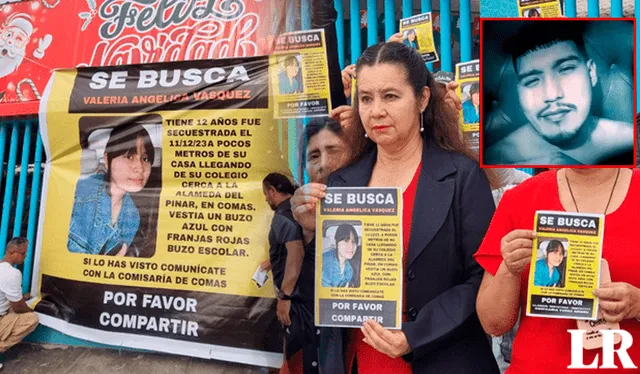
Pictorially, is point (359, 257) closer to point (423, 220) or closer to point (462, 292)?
point (423, 220)

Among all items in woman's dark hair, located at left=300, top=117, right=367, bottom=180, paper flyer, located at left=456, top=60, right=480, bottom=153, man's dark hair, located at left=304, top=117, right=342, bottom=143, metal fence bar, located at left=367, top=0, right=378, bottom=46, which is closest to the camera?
woman's dark hair, located at left=300, top=117, right=367, bottom=180

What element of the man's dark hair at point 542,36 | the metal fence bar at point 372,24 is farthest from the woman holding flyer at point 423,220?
the metal fence bar at point 372,24

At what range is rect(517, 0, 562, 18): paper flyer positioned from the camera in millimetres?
3260

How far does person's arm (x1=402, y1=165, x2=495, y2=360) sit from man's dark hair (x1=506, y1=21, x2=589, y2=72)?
446 mm

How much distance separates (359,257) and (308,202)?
29cm

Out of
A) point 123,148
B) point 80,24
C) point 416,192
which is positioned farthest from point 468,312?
point 80,24

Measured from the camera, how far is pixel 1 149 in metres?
5.00

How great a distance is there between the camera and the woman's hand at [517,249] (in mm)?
1506

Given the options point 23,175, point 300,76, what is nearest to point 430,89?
point 300,76

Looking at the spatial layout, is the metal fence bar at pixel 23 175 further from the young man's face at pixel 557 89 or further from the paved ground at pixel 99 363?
the young man's face at pixel 557 89

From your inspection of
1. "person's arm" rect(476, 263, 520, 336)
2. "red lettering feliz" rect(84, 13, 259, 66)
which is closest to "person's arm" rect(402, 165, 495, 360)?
"person's arm" rect(476, 263, 520, 336)

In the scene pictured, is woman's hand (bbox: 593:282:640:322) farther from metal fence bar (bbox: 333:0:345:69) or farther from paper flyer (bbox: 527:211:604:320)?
metal fence bar (bbox: 333:0:345:69)

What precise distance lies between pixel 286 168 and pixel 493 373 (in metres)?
1.70

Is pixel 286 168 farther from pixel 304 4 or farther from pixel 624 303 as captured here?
pixel 624 303
